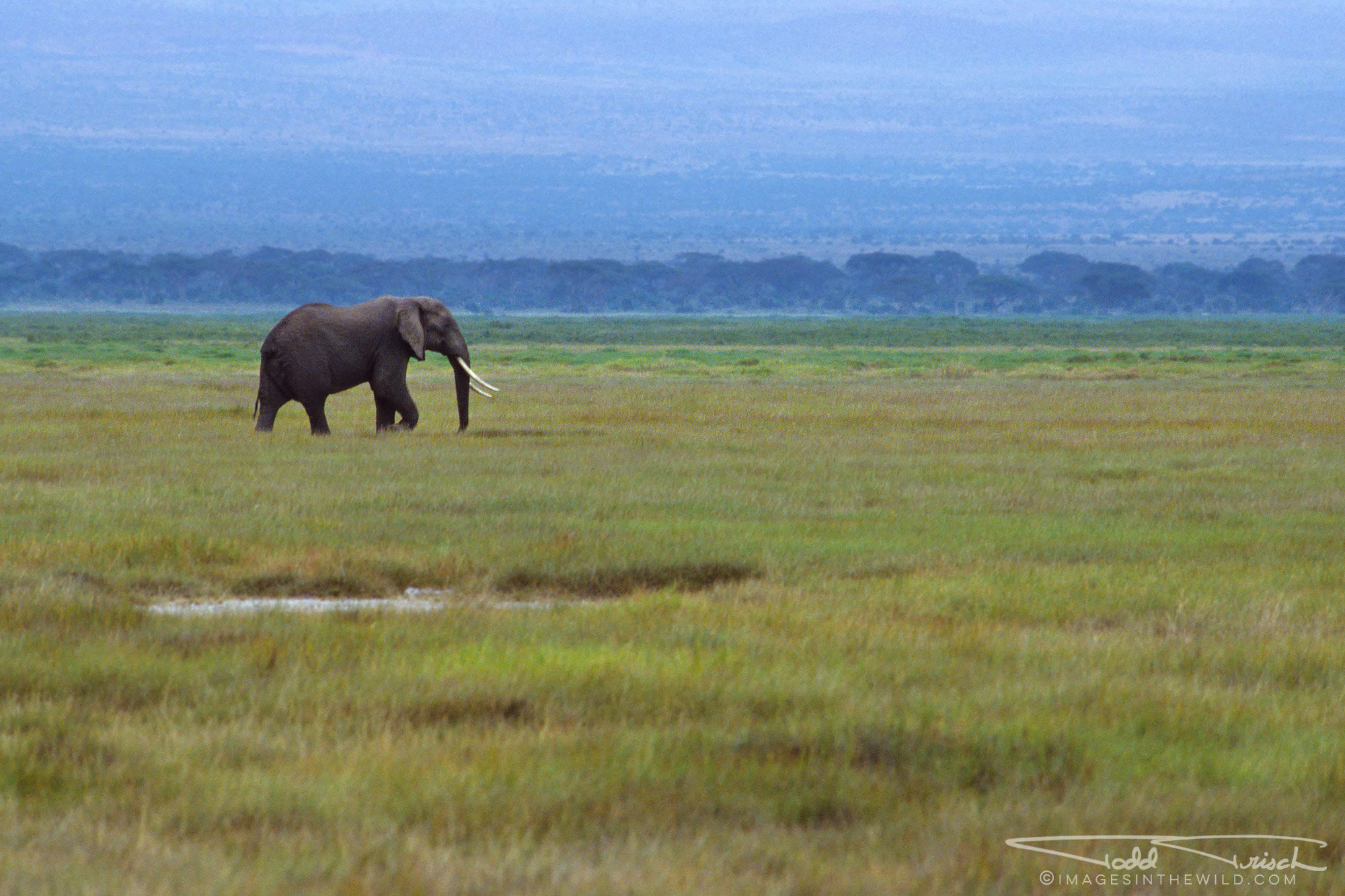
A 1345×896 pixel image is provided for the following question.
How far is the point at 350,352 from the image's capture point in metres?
24.6

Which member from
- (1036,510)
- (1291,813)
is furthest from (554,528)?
(1291,813)

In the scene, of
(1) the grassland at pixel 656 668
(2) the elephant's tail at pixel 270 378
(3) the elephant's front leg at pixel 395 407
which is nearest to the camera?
(1) the grassland at pixel 656 668

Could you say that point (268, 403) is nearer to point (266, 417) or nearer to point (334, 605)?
point (266, 417)

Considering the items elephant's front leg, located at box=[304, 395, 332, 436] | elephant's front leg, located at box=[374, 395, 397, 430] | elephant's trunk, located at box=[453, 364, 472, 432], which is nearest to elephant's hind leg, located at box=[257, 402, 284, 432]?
elephant's front leg, located at box=[304, 395, 332, 436]

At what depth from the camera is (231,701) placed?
7.90 m

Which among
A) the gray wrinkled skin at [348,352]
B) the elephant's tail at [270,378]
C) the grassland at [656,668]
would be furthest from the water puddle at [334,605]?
the elephant's tail at [270,378]

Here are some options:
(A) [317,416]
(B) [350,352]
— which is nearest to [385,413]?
(A) [317,416]

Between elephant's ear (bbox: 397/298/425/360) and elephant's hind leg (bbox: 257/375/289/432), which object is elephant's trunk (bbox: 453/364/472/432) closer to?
elephant's ear (bbox: 397/298/425/360)

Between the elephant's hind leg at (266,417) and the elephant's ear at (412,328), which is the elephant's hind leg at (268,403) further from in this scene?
the elephant's ear at (412,328)

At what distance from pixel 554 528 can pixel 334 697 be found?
684 cm

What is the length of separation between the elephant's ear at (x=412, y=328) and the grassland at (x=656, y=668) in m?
2.67

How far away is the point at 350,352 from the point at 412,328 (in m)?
0.99

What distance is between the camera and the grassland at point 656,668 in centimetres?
590

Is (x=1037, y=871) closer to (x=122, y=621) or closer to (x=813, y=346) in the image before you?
(x=122, y=621)
